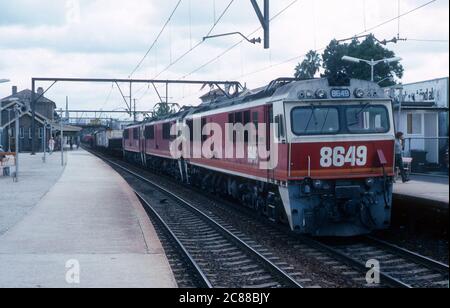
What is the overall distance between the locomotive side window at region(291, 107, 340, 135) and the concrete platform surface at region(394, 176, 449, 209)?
7.54 feet

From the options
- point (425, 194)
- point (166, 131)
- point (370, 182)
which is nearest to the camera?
point (370, 182)

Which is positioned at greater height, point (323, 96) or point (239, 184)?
point (323, 96)

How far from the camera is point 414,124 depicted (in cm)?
2558

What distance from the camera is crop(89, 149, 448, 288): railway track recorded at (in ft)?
30.4

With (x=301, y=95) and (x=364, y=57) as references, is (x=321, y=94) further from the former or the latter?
(x=364, y=57)

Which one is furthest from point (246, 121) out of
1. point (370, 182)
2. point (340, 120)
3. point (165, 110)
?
point (165, 110)

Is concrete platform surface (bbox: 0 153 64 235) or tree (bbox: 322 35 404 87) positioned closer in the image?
concrete platform surface (bbox: 0 153 64 235)

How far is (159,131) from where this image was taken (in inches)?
1275

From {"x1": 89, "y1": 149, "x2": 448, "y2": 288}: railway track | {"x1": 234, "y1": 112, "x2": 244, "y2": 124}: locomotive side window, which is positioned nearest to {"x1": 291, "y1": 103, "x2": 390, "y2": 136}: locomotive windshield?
{"x1": 89, "y1": 149, "x2": 448, "y2": 288}: railway track

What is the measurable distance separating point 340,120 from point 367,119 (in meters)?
0.60

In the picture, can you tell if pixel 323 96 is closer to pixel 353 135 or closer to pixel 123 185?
pixel 353 135

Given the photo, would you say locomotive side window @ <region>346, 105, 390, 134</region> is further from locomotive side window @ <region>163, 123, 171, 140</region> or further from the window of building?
locomotive side window @ <region>163, 123, 171, 140</region>
